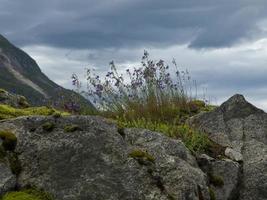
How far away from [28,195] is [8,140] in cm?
142

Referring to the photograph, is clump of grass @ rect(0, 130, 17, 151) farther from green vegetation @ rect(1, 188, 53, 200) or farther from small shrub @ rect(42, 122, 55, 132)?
green vegetation @ rect(1, 188, 53, 200)

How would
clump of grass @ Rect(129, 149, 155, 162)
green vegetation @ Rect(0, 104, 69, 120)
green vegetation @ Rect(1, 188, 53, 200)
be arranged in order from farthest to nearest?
green vegetation @ Rect(0, 104, 69, 120), clump of grass @ Rect(129, 149, 155, 162), green vegetation @ Rect(1, 188, 53, 200)

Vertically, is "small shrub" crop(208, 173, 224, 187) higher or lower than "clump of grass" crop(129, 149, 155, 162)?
lower

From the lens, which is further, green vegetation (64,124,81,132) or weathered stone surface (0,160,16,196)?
green vegetation (64,124,81,132)

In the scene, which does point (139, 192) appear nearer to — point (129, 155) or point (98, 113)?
point (129, 155)

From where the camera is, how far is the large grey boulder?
9.56 meters

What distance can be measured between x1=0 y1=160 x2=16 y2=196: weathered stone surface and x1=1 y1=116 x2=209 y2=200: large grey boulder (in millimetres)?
129

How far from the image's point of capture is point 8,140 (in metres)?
10.3

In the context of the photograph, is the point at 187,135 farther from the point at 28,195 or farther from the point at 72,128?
the point at 28,195

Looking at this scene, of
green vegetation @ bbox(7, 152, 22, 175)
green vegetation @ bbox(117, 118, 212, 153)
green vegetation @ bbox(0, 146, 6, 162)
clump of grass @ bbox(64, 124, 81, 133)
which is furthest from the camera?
green vegetation @ bbox(117, 118, 212, 153)

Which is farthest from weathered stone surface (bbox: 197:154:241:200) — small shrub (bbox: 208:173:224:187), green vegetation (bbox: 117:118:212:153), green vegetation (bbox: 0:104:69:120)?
green vegetation (bbox: 0:104:69:120)

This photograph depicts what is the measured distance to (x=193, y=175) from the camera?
33.5 ft

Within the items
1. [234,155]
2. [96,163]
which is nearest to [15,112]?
[96,163]

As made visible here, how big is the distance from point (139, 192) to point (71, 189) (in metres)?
1.18
